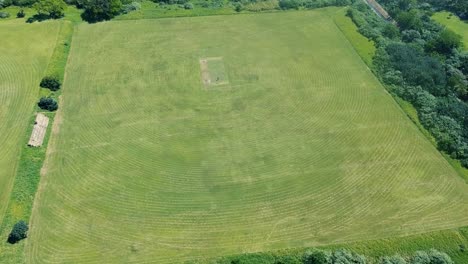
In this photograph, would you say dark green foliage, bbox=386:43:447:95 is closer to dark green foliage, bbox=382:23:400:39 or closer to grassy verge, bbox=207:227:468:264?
dark green foliage, bbox=382:23:400:39

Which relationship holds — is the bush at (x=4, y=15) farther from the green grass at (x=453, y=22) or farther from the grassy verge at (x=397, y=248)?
the green grass at (x=453, y=22)

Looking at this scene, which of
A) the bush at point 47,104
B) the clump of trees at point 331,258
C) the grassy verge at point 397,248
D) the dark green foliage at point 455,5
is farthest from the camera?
the dark green foliage at point 455,5

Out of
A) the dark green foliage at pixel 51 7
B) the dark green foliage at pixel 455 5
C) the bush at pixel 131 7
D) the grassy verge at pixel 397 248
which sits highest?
the dark green foliage at pixel 51 7

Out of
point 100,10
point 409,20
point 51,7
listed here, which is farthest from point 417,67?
point 51,7

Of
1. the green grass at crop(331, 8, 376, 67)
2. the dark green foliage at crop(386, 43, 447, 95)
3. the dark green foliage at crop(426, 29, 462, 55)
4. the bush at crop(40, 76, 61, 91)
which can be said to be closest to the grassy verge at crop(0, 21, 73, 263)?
the bush at crop(40, 76, 61, 91)

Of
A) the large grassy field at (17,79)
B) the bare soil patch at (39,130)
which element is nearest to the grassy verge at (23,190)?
the bare soil patch at (39,130)
